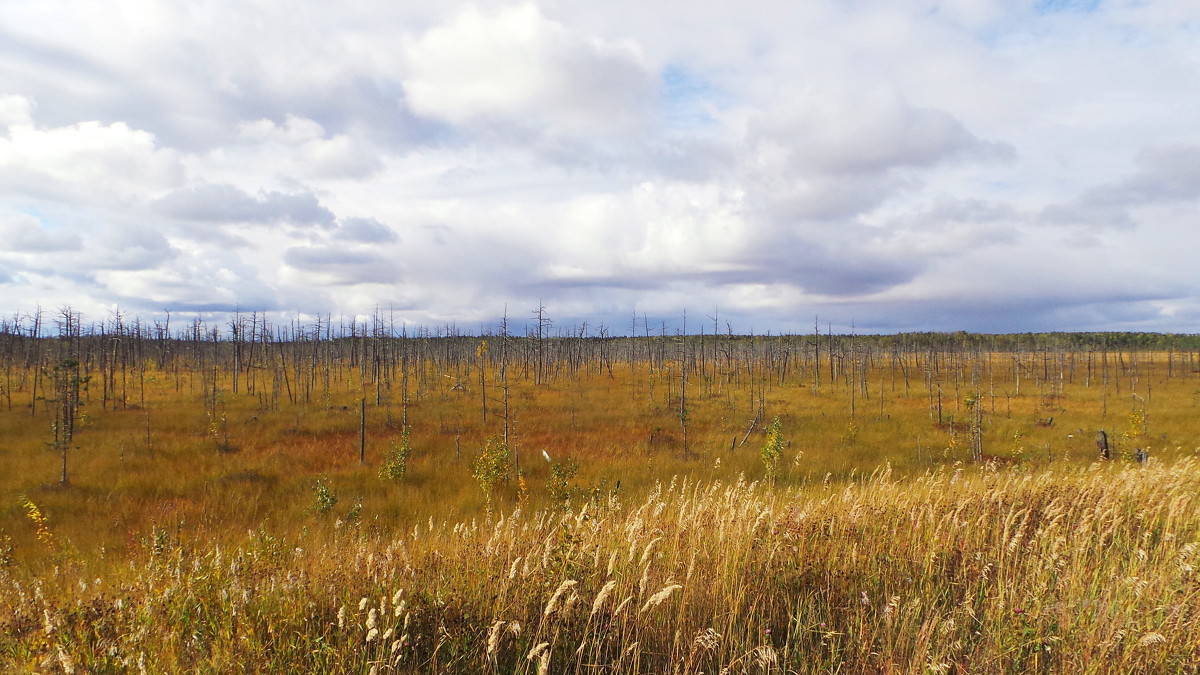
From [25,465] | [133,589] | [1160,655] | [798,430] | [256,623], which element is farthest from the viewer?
[798,430]

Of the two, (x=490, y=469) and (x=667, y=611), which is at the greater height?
(x=667, y=611)

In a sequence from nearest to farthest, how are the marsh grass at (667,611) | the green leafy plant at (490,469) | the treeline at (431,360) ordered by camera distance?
the marsh grass at (667,611) < the green leafy plant at (490,469) < the treeline at (431,360)

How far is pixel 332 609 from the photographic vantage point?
3.75 meters

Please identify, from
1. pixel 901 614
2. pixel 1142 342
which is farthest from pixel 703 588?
pixel 1142 342

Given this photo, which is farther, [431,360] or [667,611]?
[431,360]

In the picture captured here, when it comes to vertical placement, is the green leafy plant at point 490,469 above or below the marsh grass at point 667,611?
below

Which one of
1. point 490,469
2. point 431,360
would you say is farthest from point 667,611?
point 431,360

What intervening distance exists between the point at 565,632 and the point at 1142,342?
179994 millimetres

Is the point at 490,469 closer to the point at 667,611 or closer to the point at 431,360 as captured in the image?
the point at 667,611

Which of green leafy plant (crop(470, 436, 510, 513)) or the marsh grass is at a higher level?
the marsh grass

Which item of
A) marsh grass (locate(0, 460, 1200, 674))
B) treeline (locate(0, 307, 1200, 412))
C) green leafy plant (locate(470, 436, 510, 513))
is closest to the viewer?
marsh grass (locate(0, 460, 1200, 674))

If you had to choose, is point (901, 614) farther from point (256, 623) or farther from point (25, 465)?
point (25, 465)

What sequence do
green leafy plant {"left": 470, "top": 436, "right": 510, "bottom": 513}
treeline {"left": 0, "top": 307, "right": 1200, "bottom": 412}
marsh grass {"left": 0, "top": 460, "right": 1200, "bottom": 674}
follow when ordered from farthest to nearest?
treeline {"left": 0, "top": 307, "right": 1200, "bottom": 412}, green leafy plant {"left": 470, "top": 436, "right": 510, "bottom": 513}, marsh grass {"left": 0, "top": 460, "right": 1200, "bottom": 674}

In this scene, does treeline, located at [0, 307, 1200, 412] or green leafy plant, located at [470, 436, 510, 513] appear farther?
treeline, located at [0, 307, 1200, 412]
